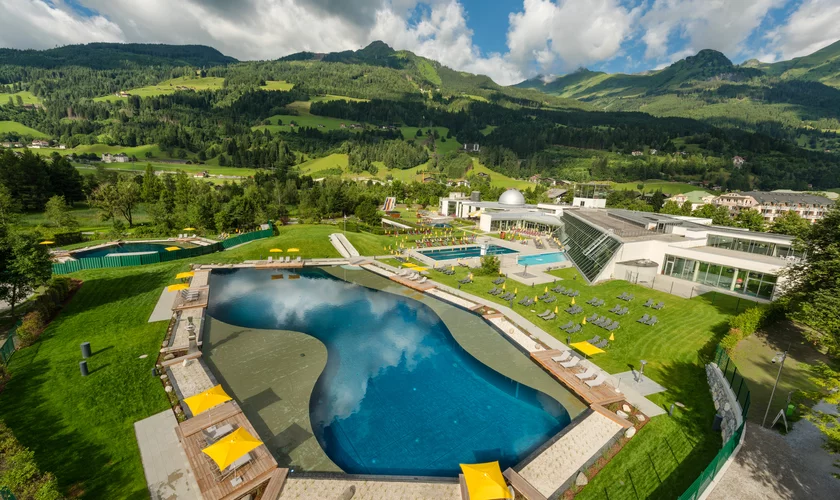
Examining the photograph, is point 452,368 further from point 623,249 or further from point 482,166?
point 482,166

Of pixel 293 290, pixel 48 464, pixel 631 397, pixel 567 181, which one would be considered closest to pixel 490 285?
pixel 631 397

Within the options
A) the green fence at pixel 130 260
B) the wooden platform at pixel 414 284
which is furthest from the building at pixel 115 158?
the wooden platform at pixel 414 284

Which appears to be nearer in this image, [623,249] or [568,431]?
[568,431]

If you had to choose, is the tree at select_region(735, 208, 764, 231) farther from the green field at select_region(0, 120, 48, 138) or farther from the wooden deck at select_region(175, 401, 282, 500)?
the green field at select_region(0, 120, 48, 138)

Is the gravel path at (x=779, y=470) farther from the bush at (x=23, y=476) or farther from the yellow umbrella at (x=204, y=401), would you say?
the bush at (x=23, y=476)

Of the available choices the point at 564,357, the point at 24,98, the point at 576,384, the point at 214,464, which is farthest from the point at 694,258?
the point at 24,98

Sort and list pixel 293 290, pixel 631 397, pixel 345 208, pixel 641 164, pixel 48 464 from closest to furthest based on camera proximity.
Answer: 1. pixel 48 464
2. pixel 631 397
3. pixel 293 290
4. pixel 345 208
5. pixel 641 164

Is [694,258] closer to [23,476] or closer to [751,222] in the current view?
[751,222]
